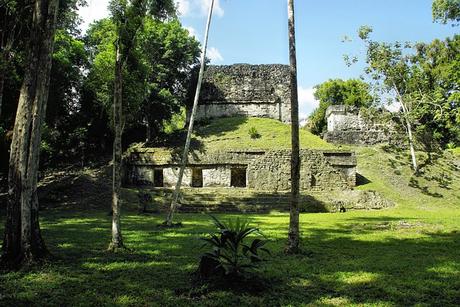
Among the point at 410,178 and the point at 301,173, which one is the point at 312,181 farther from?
the point at 410,178

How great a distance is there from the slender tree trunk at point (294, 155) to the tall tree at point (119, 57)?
296cm

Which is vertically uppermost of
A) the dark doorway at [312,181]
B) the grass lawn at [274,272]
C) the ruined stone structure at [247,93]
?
the ruined stone structure at [247,93]

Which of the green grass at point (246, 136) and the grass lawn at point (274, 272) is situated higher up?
the green grass at point (246, 136)

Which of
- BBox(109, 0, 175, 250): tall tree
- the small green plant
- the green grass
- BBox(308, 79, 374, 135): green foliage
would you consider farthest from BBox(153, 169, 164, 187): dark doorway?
BBox(308, 79, 374, 135): green foliage

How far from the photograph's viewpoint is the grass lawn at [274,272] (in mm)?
4145

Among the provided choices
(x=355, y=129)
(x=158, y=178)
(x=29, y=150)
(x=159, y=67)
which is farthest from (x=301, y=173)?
(x=29, y=150)

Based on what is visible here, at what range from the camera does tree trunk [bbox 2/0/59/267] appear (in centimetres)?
545

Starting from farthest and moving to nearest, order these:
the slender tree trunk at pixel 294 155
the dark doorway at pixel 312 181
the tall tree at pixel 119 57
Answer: the dark doorway at pixel 312 181 → the tall tree at pixel 119 57 → the slender tree trunk at pixel 294 155

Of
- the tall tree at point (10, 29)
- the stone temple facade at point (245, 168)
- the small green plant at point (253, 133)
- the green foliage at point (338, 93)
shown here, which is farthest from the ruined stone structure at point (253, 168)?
the green foliage at point (338, 93)

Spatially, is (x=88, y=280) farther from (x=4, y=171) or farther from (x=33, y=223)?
(x=4, y=171)

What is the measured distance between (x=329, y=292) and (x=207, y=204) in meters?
11.7

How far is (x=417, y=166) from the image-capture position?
20.6 m

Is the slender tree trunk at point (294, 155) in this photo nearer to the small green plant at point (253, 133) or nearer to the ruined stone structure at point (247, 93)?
the small green plant at point (253, 133)

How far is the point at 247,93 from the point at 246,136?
6056 mm
